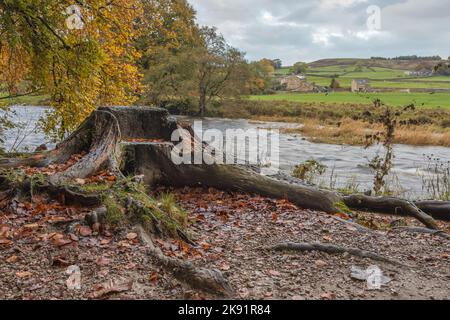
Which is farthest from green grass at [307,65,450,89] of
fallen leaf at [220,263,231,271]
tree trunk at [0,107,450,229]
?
fallen leaf at [220,263,231,271]

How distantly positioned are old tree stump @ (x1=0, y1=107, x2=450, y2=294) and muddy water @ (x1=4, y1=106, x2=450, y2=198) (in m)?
4.87

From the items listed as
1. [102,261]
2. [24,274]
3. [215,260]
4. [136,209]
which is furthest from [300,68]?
[24,274]

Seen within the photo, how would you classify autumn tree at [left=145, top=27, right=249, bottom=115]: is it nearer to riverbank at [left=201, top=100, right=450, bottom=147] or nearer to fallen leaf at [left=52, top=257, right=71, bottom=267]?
riverbank at [left=201, top=100, right=450, bottom=147]

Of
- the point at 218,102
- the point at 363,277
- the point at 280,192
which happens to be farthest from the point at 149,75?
the point at 363,277

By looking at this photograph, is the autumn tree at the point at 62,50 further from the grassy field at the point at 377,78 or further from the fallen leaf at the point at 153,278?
the grassy field at the point at 377,78

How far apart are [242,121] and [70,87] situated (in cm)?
3180

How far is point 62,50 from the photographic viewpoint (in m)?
9.12

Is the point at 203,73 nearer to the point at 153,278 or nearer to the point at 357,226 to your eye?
Answer: the point at 357,226

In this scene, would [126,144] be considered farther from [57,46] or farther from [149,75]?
[149,75]

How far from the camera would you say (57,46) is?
903 centimetres

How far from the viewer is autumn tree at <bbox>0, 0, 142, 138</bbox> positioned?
26.2ft

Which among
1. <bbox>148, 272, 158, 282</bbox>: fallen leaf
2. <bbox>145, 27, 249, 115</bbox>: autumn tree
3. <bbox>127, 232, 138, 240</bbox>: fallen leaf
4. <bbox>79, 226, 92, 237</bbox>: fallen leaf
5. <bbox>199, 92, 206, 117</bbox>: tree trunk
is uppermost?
<bbox>145, 27, 249, 115</bbox>: autumn tree

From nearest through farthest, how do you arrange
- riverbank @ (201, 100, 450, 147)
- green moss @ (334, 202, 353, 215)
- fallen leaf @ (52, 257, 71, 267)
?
fallen leaf @ (52, 257, 71, 267) → green moss @ (334, 202, 353, 215) → riverbank @ (201, 100, 450, 147)

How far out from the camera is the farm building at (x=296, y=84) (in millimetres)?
75812
